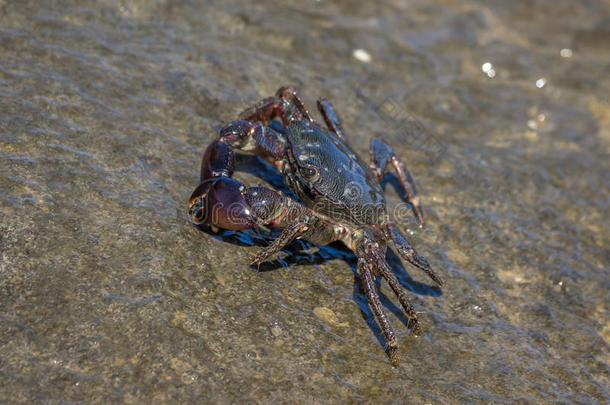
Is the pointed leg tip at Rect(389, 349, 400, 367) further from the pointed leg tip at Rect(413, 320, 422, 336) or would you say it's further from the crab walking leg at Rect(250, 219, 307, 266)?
the crab walking leg at Rect(250, 219, 307, 266)

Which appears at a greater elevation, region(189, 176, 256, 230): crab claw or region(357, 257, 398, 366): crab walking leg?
region(189, 176, 256, 230): crab claw

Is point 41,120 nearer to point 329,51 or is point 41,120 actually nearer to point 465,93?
point 329,51

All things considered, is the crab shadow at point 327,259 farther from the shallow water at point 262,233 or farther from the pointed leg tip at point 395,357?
the pointed leg tip at point 395,357

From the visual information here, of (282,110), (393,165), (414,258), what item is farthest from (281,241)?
(393,165)

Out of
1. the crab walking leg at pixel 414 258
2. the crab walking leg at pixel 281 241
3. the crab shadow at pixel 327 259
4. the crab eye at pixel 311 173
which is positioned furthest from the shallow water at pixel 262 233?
the crab eye at pixel 311 173

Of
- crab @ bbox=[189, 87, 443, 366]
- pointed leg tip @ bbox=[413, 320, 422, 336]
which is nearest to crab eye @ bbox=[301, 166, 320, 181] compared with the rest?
crab @ bbox=[189, 87, 443, 366]

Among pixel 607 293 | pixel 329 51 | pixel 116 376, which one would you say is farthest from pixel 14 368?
pixel 329 51
